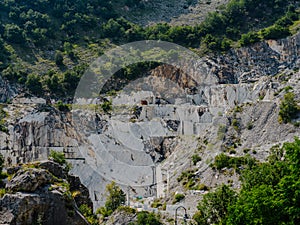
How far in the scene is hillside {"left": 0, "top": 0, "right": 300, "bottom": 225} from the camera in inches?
1576

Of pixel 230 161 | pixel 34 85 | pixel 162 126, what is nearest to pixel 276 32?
pixel 162 126

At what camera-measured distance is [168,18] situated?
111188mm

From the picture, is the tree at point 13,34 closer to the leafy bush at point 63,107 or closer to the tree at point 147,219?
the leafy bush at point 63,107

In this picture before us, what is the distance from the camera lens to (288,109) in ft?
197

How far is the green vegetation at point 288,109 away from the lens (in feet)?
196

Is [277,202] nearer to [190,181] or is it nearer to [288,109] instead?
[190,181]

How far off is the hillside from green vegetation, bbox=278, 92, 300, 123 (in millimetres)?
116

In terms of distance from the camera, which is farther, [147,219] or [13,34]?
[13,34]

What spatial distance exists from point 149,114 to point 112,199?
17584mm

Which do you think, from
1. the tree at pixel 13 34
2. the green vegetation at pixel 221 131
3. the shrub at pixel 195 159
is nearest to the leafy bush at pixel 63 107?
the shrub at pixel 195 159

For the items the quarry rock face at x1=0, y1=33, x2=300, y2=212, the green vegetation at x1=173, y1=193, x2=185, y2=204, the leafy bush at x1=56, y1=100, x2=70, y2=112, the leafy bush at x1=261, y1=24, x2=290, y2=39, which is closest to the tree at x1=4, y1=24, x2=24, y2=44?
the leafy bush at x1=56, y1=100, x2=70, y2=112

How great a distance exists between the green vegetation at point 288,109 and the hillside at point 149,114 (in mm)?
116

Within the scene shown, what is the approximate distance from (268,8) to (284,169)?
66.9m

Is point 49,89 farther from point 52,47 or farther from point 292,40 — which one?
point 292,40
